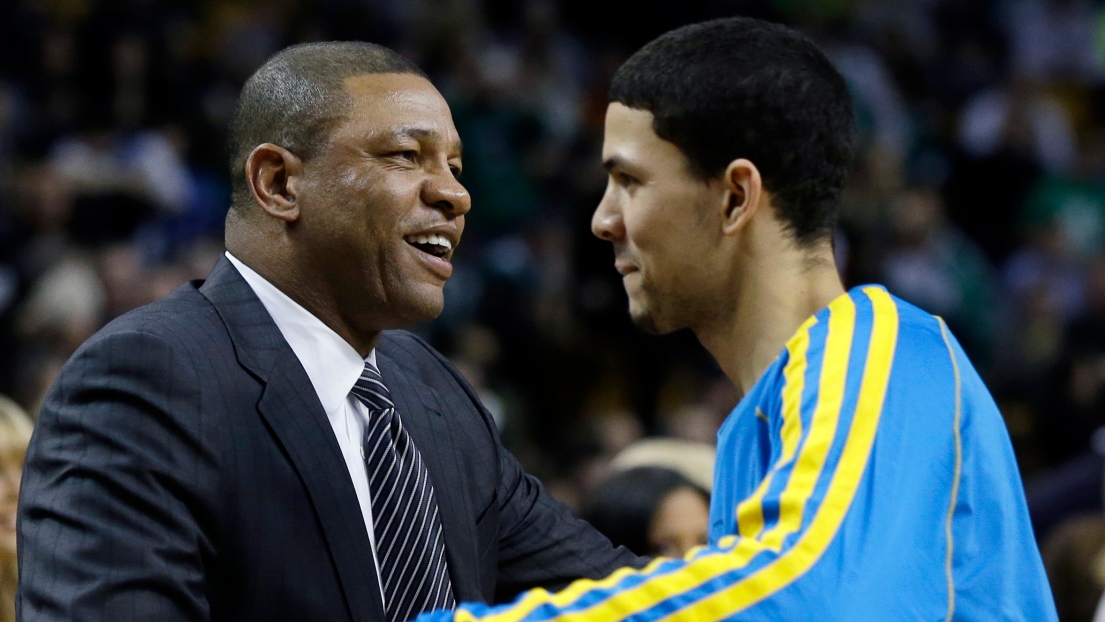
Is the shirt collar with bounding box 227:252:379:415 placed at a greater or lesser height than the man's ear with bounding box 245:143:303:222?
lesser

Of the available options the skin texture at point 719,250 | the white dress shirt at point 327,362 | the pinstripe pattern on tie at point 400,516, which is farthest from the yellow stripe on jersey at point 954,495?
the white dress shirt at point 327,362

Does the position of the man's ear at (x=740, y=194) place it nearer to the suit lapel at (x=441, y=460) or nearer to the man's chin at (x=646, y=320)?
the man's chin at (x=646, y=320)

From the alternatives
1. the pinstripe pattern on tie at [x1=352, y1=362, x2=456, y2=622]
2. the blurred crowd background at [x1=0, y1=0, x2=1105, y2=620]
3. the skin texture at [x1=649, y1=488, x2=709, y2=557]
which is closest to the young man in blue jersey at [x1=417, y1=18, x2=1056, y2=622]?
the pinstripe pattern on tie at [x1=352, y1=362, x2=456, y2=622]

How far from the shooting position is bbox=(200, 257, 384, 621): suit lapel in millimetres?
2406

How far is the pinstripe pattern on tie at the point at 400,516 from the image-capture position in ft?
8.21

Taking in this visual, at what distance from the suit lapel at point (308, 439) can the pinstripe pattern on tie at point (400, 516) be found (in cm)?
6

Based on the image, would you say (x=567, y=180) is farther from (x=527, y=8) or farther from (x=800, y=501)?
(x=800, y=501)

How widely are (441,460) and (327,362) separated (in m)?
0.33

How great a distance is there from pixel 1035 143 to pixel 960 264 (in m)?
1.57

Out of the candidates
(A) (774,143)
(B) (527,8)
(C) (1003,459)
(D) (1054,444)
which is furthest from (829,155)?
(B) (527,8)

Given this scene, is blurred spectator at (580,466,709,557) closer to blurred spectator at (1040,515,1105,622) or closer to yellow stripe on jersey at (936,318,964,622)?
blurred spectator at (1040,515,1105,622)

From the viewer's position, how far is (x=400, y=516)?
2.56m

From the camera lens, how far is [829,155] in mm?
2615

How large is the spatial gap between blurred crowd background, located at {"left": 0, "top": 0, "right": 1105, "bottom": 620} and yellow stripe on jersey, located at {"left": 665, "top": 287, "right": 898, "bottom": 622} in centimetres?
407
